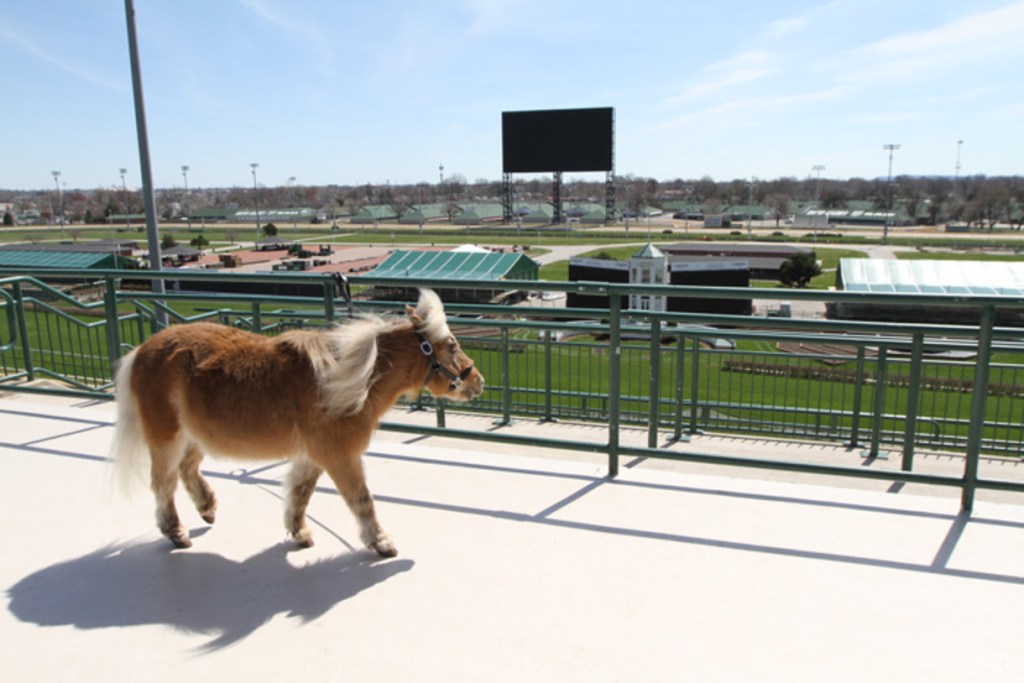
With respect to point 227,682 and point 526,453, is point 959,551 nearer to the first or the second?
point 526,453

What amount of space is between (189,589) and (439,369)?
4.77 feet

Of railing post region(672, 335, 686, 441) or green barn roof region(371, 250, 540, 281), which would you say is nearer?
railing post region(672, 335, 686, 441)

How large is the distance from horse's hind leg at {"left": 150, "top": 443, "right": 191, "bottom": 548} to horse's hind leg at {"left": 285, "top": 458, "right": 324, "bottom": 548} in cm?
52

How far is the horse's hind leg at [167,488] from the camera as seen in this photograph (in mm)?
3307

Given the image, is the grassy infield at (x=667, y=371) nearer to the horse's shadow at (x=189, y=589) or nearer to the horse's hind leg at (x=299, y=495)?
→ the horse's hind leg at (x=299, y=495)

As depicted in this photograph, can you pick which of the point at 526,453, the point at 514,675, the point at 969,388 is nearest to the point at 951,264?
the point at 969,388

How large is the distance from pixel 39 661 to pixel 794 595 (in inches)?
118

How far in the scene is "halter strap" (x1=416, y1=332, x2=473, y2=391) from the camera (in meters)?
3.23

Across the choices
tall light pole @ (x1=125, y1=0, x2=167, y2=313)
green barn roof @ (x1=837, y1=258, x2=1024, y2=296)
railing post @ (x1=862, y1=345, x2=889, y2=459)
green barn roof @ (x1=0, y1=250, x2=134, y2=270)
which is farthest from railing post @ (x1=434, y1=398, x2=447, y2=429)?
green barn roof @ (x1=0, y1=250, x2=134, y2=270)

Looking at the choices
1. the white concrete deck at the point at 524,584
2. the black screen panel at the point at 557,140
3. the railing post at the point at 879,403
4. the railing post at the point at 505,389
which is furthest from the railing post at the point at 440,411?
the black screen panel at the point at 557,140

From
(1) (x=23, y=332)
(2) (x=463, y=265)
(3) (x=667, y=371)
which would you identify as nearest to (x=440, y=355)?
(1) (x=23, y=332)

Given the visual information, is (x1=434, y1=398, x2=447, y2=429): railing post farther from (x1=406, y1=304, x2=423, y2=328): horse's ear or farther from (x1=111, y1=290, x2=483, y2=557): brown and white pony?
(x1=406, y1=304, x2=423, y2=328): horse's ear

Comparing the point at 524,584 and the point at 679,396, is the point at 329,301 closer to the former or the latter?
the point at 524,584

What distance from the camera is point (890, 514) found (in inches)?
150
